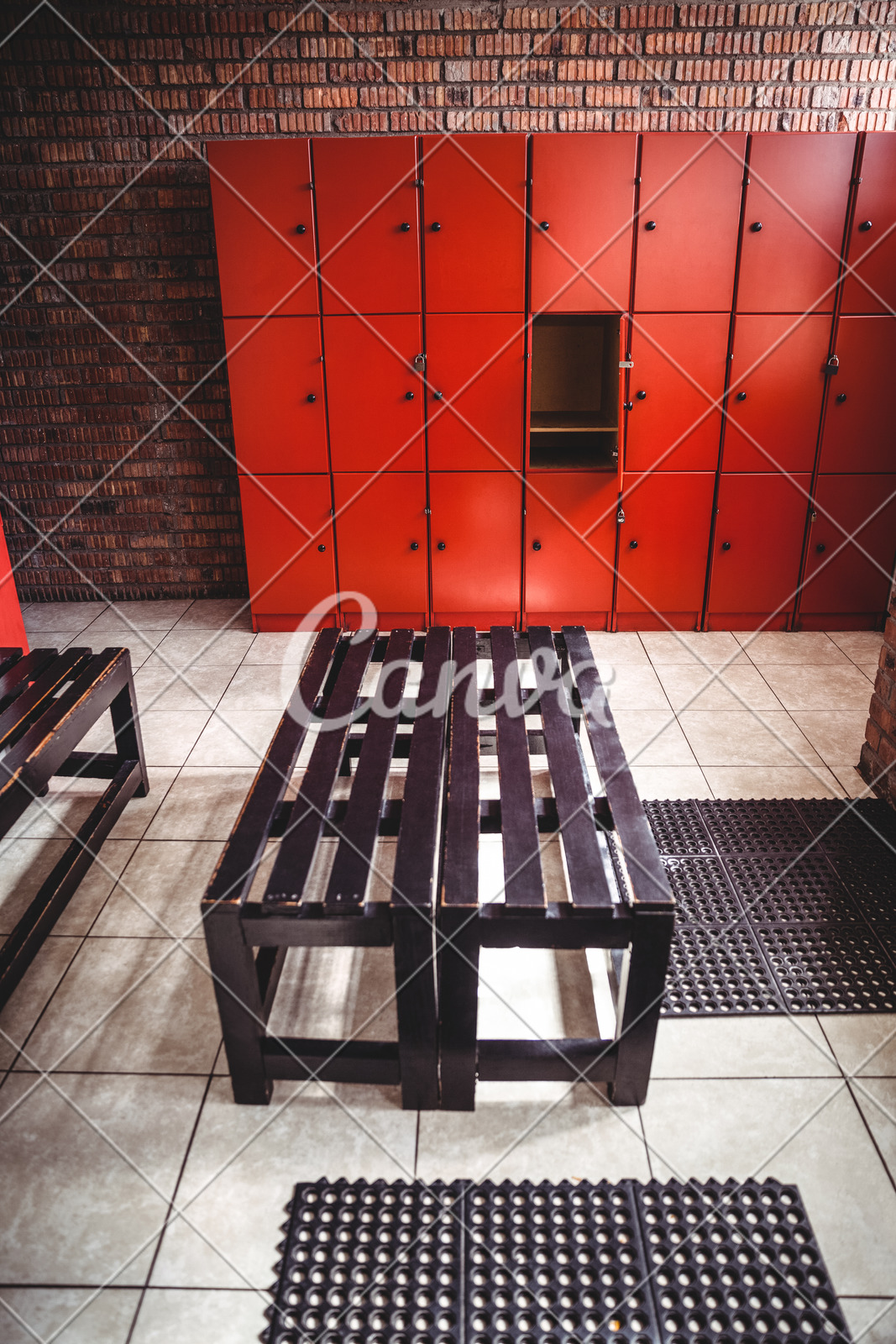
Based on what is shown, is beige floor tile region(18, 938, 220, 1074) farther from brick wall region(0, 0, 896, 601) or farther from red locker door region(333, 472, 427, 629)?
brick wall region(0, 0, 896, 601)

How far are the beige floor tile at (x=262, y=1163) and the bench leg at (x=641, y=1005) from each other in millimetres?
509

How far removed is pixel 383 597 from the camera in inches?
187

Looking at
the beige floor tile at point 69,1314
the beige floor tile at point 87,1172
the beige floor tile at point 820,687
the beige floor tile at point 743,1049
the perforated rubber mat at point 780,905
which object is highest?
the beige floor tile at point 820,687

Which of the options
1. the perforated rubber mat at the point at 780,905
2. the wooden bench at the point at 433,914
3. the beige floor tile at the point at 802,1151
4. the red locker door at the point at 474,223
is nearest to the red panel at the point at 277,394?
the red locker door at the point at 474,223

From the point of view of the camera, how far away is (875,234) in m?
4.10

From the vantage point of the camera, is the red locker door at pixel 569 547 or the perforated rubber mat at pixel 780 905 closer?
the perforated rubber mat at pixel 780 905

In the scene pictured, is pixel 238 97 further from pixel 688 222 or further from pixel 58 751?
pixel 58 751

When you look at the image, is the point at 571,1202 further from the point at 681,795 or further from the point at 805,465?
the point at 805,465

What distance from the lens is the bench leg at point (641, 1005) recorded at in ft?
6.34

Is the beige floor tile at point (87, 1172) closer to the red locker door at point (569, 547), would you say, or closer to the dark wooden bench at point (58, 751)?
the dark wooden bench at point (58, 751)

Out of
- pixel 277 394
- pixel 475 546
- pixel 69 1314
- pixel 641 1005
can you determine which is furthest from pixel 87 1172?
pixel 277 394

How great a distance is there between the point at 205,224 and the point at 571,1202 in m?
4.71

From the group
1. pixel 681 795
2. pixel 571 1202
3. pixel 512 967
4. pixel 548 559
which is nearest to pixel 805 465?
pixel 548 559

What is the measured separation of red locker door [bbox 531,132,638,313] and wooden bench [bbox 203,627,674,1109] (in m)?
2.66
